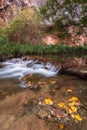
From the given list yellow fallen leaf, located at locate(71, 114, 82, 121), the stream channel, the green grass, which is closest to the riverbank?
the green grass

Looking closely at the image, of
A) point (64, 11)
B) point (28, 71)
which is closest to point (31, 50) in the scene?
point (28, 71)

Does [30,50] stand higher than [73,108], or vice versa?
[73,108]

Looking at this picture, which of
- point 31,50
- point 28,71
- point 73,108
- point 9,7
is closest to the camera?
point 73,108

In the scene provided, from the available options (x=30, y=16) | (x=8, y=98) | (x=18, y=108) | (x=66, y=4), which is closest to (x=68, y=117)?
(x=18, y=108)

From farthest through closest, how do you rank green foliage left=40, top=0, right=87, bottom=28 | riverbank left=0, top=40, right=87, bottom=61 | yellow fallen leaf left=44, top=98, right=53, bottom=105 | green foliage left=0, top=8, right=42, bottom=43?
1. green foliage left=0, top=8, right=42, bottom=43
2. riverbank left=0, top=40, right=87, bottom=61
3. green foliage left=40, top=0, right=87, bottom=28
4. yellow fallen leaf left=44, top=98, right=53, bottom=105

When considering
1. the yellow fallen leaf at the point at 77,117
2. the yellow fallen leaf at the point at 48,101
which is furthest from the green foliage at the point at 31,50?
the yellow fallen leaf at the point at 77,117

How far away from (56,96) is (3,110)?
1731 mm

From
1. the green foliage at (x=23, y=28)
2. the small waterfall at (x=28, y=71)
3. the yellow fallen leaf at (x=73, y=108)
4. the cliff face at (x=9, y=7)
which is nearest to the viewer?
the yellow fallen leaf at (x=73, y=108)

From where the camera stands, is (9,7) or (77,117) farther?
(9,7)

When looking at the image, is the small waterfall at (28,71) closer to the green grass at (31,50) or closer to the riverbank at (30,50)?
the riverbank at (30,50)

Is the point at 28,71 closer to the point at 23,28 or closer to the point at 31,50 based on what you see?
the point at 31,50

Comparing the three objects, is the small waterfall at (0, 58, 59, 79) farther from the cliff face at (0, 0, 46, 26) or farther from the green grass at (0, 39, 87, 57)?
the cliff face at (0, 0, 46, 26)

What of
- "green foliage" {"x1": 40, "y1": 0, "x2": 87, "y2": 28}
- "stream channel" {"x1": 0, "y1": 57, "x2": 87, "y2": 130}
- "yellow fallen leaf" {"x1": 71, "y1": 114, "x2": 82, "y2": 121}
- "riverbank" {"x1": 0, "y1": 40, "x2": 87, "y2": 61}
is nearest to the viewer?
"stream channel" {"x1": 0, "y1": 57, "x2": 87, "y2": 130}

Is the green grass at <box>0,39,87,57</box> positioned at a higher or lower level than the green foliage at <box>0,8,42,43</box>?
lower
